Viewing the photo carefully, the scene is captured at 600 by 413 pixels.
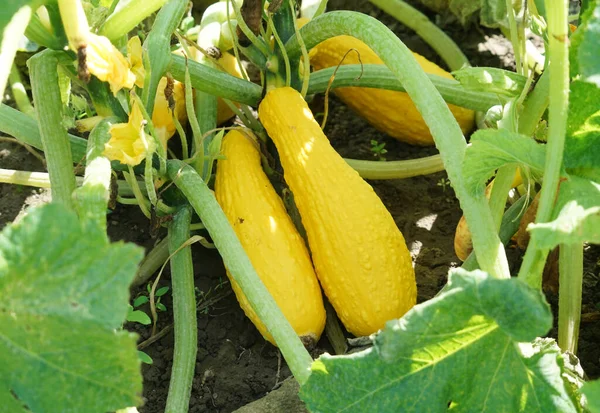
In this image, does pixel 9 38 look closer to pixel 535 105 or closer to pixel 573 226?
pixel 573 226

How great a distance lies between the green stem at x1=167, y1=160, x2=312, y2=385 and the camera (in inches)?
55.4

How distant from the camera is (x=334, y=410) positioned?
4.09 feet

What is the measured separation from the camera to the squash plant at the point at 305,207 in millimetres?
1032

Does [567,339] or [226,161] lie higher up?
[226,161]

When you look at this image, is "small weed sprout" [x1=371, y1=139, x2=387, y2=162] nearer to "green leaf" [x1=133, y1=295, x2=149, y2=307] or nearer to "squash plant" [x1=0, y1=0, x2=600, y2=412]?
"squash plant" [x1=0, y1=0, x2=600, y2=412]

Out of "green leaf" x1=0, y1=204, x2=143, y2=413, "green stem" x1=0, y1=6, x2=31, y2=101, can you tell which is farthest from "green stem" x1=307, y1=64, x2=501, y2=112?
"green leaf" x1=0, y1=204, x2=143, y2=413

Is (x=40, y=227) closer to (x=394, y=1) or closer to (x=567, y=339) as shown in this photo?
(x=567, y=339)

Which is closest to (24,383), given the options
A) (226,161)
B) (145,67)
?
(145,67)

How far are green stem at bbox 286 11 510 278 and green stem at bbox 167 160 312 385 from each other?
0.37 metres

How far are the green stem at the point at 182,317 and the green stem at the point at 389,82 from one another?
0.54 metres

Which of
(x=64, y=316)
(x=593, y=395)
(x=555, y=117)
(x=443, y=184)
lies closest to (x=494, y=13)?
(x=443, y=184)

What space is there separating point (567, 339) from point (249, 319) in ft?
2.42

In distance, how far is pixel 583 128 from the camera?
1.28 metres

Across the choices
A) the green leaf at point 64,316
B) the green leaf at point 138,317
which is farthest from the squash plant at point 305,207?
the green leaf at point 138,317
